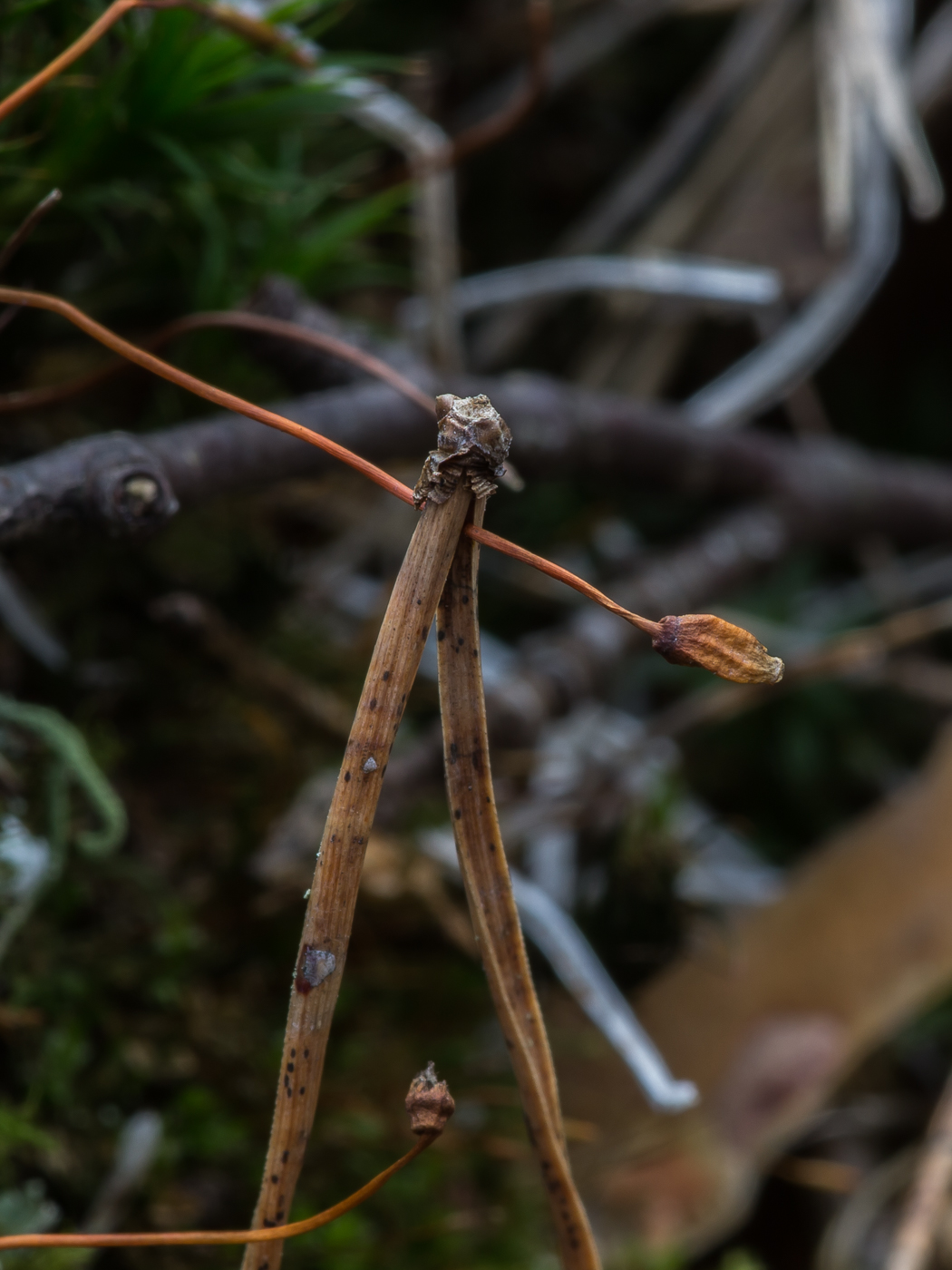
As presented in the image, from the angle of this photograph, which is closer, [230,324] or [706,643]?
[706,643]

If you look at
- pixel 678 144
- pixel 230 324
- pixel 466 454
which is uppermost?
pixel 678 144

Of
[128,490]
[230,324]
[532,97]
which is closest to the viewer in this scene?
[128,490]

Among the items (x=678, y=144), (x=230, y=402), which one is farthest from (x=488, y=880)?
(x=678, y=144)

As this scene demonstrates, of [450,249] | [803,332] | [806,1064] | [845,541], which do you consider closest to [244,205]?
[450,249]

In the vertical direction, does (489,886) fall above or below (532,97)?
below

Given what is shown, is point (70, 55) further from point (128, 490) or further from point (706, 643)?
point (706, 643)

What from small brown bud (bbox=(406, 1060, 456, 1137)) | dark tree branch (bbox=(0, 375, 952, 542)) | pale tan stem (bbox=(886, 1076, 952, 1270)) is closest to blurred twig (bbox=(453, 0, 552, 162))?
dark tree branch (bbox=(0, 375, 952, 542))

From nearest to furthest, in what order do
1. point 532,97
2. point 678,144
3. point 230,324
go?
point 230,324
point 532,97
point 678,144
